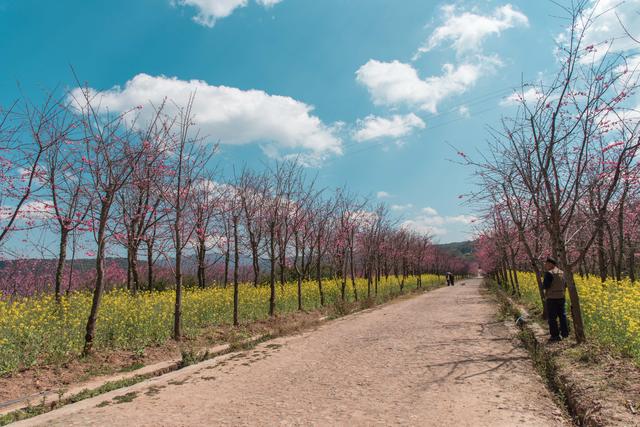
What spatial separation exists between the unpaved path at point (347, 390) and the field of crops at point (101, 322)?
6.71 ft

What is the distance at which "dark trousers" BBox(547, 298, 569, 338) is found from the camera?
772cm

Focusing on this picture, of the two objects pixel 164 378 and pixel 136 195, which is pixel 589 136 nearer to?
pixel 164 378

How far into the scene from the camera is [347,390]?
17.5 ft

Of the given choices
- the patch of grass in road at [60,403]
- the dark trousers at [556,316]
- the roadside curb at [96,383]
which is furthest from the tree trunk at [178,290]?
the dark trousers at [556,316]

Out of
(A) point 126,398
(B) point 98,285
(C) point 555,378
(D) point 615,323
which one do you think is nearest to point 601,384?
(C) point 555,378

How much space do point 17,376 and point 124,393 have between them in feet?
6.09

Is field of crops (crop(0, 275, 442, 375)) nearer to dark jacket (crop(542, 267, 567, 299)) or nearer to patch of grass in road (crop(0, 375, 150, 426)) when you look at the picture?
patch of grass in road (crop(0, 375, 150, 426))

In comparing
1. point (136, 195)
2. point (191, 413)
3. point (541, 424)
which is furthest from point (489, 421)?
point (136, 195)

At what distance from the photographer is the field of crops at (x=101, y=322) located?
680 cm

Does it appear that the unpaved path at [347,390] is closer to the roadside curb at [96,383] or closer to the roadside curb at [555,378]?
the roadside curb at [555,378]

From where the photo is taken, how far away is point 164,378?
249 inches

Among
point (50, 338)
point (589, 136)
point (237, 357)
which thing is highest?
point (589, 136)

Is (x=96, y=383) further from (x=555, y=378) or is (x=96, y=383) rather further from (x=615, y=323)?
(x=615, y=323)

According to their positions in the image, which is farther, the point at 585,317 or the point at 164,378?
the point at 585,317
